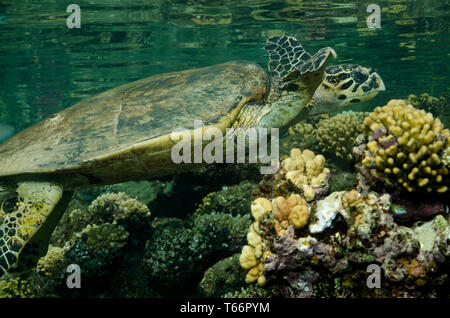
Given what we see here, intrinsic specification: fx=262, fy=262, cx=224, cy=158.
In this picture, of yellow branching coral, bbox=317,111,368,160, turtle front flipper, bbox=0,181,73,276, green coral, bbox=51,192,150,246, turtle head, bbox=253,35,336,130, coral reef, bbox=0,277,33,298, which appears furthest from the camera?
yellow branching coral, bbox=317,111,368,160

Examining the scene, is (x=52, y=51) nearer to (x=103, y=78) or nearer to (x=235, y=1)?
(x=103, y=78)

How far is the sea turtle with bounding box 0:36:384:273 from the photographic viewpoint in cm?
324

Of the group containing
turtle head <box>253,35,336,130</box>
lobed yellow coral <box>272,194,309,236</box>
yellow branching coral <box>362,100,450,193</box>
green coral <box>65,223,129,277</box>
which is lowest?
green coral <box>65,223,129,277</box>

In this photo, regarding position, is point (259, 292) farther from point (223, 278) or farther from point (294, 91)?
point (294, 91)

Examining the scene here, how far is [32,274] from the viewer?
4410 mm

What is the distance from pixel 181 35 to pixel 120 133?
37.2 feet

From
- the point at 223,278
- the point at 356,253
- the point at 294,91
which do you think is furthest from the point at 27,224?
the point at 294,91

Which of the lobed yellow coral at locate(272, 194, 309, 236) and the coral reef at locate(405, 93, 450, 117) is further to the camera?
the coral reef at locate(405, 93, 450, 117)

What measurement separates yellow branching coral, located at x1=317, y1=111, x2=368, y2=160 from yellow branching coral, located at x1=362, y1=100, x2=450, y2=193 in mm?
2984

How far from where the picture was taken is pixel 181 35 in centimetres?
1302

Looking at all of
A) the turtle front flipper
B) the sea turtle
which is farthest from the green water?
the turtle front flipper

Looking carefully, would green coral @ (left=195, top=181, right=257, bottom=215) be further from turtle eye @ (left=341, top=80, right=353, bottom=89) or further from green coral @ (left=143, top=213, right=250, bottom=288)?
turtle eye @ (left=341, top=80, right=353, bottom=89)

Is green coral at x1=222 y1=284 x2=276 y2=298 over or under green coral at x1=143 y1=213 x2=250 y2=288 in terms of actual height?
A: over

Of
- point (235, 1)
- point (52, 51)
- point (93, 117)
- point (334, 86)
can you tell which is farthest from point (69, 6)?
point (334, 86)
